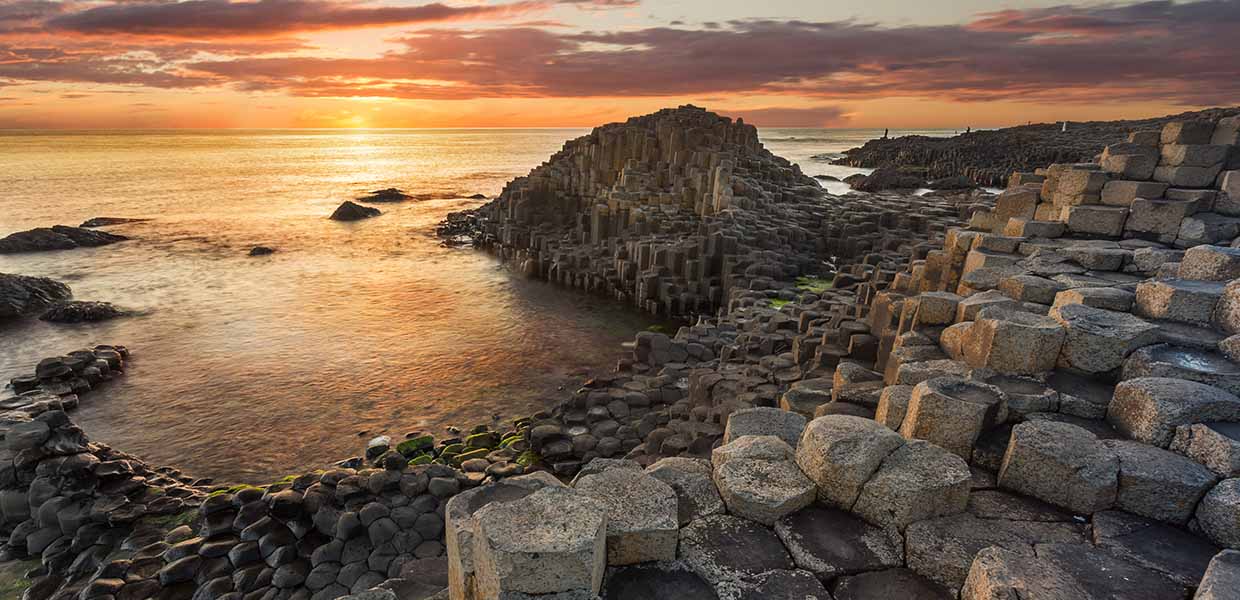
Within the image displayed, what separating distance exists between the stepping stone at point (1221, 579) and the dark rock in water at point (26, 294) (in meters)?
29.2

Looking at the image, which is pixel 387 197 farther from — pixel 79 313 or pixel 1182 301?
pixel 1182 301

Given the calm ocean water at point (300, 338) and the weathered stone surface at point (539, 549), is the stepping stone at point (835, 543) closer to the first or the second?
the weathered stone surface at point (539, 549)

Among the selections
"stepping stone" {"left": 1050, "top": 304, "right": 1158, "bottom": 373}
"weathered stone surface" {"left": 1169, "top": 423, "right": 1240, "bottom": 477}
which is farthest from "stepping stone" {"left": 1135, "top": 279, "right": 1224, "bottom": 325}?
"weathered stone surface" {"left": 1169, "top": 423, "right": 1240, "bottom": 477}

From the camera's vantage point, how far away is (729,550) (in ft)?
12.9

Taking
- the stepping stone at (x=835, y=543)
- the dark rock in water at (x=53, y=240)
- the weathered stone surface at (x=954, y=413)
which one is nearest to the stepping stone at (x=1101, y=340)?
the weathered stone surface at (x=954, y=413)

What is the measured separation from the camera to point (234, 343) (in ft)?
58.3

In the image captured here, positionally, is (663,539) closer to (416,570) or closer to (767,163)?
(416,570)

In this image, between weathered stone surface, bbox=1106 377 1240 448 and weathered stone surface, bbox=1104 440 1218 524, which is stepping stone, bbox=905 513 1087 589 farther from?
weathered stone surface, bbox=1106 377 1240 448

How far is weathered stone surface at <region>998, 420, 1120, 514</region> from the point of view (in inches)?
161

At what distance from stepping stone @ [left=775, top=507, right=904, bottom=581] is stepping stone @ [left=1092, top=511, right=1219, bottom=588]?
1.35 metres

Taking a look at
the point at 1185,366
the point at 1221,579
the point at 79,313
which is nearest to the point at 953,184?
Result: the point at 1185,366

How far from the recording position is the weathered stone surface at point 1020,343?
562cm

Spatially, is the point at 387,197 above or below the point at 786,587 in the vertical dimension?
below

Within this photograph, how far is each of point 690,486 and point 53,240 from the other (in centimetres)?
4091
